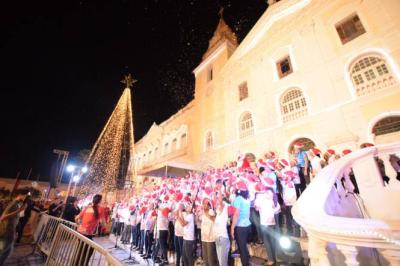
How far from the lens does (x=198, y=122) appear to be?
19.6m

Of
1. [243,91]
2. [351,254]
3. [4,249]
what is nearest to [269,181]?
[351,254]

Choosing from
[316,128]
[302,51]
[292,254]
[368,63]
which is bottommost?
[292,254]

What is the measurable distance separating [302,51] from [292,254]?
12444mm

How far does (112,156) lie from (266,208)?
21.8m

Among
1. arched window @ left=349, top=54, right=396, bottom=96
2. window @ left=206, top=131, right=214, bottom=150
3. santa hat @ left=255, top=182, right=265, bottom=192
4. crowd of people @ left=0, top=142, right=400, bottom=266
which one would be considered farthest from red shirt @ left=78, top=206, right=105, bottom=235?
window @ left=206, top=131, right=214, bottom=150

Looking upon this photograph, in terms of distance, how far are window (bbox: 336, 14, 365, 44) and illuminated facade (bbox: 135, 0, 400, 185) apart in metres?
→ 0.05

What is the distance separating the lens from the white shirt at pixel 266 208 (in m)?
4.51

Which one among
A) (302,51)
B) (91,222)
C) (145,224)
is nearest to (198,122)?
(302,51)

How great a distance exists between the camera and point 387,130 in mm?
8430

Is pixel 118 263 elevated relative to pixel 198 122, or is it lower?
lower

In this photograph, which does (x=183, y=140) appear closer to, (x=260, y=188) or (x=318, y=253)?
→ (x=260, y=188)

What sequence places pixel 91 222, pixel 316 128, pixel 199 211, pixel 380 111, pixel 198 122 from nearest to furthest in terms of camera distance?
pixel 91 222
pixel 199 211
pixel 380 111
pixel 316 128
pixel 198 122

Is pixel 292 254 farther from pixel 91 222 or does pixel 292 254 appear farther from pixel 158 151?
pixel 158 151

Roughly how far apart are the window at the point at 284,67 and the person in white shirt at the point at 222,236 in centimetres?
1162
